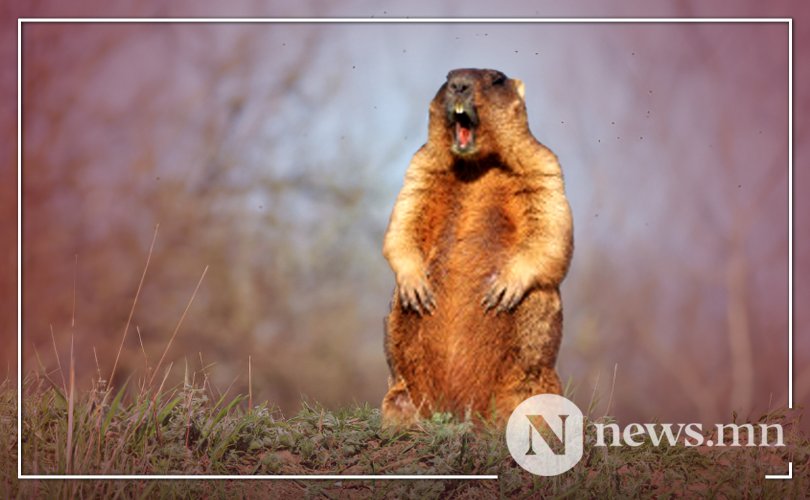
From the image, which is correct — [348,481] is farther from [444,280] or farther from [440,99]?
[440,99]

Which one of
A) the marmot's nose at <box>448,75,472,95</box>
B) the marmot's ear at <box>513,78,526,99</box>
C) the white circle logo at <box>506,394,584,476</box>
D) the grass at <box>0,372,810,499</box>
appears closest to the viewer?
the grass at <box>0,372,810,499</box>

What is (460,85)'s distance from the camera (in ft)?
22.1

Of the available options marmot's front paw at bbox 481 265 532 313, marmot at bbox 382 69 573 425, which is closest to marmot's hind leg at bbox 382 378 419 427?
marmot at bbox 382 69 573 425

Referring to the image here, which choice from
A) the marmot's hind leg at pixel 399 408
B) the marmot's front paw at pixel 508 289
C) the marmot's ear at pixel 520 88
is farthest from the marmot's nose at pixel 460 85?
the marmot's hind leg at pixel 399 408

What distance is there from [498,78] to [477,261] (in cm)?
123

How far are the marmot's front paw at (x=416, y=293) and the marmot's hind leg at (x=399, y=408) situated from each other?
514 millimetres

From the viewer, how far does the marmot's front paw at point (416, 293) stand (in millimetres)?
6895

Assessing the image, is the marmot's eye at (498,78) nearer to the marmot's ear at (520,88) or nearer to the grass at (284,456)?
the marmot's ear at (520,88)

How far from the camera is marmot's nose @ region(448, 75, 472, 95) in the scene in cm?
674

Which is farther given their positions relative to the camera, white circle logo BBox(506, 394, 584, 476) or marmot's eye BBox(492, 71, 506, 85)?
marmot's eye BBox(492, 71, 506, 85)

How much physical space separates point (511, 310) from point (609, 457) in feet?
3.76

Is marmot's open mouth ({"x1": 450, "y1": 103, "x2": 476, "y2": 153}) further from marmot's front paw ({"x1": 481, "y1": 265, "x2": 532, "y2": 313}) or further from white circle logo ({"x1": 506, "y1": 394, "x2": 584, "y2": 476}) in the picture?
white circle logo ({"x1": 506, "y1": 394, "x2": 584, "y2": 476})

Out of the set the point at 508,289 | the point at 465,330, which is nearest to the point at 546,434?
the point at 465,330

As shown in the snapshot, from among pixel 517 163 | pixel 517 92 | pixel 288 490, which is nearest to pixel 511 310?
pixel 517 163
